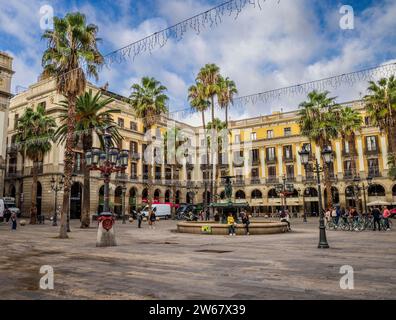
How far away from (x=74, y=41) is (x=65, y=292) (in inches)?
662

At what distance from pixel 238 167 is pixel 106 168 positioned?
4669cm

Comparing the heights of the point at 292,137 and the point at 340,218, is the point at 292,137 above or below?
above

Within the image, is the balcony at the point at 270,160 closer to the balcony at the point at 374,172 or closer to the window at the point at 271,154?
the window at the point at 271,154

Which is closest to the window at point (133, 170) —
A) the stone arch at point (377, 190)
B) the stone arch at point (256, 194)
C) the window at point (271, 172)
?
the stone arch at point (256, 194)

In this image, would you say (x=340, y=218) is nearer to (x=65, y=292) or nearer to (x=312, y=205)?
(x=65, y=292)

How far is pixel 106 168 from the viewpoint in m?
14.5

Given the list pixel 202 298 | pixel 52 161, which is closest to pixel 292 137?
pixel 52 161

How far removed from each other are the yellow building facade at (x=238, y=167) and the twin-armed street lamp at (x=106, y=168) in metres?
25.9

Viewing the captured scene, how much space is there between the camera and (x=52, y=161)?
41.4 m

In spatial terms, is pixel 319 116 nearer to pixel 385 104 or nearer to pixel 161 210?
pixel 385 104

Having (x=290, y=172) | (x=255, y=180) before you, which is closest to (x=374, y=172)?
(x=290, y=172)

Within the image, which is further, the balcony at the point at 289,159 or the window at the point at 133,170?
the balcony at the point at 289,159

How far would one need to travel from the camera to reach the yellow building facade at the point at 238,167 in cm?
4406

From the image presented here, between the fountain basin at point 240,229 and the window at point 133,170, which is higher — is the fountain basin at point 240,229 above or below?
below
